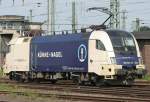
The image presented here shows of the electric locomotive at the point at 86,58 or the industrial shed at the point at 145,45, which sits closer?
the electric locomotive at the point at 86,58

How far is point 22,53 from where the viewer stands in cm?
3180

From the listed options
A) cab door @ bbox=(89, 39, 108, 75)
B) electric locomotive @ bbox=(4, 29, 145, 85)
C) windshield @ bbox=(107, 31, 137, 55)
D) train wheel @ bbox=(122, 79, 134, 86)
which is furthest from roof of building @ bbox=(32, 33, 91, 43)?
train wheel @ bbox=(122, 79, 134, 86)

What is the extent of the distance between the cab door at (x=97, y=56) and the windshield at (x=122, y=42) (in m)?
0.65

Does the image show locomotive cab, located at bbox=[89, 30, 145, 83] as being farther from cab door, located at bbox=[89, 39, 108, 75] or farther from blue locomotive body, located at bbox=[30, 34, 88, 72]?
blue locomotive body, located at bbox=[30, 34, 88, 72]

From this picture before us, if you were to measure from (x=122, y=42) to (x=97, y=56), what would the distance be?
1518 mm

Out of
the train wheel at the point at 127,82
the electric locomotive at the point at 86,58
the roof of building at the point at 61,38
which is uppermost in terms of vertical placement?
the roof of building at the point at 61,38

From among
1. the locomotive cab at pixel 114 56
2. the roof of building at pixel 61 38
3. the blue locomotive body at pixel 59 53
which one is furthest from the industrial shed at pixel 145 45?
the locomotive cab at pixel 114 56

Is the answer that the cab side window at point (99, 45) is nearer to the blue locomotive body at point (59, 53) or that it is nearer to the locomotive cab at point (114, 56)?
the locomotive cab at point (114, 56)

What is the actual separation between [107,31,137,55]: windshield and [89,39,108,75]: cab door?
2.15ft

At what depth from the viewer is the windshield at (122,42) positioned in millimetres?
25166

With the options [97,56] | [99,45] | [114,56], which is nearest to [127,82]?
[114,56]

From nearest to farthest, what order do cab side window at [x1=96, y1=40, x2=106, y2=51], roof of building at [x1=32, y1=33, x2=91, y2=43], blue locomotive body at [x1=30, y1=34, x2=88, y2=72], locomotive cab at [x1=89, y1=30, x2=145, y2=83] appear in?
locomotive cab at [x1=89, y1=30, x2=145, y2=83]
cab side window at [x1=96, y1=40, x2=106, y2=51]
blue locomotive body at [x1=30, y1=34, x2=88, y2=72]
roof of building at [x1=32, y1=33, x2=91, y2=43]

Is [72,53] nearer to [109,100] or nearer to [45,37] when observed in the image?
[45,37]

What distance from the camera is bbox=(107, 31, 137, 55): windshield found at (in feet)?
82.6
